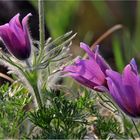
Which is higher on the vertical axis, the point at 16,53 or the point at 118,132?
the point at 16,53

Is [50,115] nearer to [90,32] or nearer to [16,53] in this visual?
[16,53]

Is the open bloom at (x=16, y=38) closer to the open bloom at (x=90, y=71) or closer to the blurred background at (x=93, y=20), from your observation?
the open bloom at (x=90, y=71)

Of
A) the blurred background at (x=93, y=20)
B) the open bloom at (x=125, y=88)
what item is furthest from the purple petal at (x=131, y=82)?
the blurred background at (x=93, y=20)

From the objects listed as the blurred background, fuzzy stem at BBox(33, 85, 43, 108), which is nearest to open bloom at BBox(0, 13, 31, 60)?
fuzzy stem at BBox(33, 85, 43, 108)

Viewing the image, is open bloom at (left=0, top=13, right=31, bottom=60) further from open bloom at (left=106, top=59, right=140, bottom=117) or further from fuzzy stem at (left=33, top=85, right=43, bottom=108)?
open bloom at (left=106, top=59, right=140, bottom=117)

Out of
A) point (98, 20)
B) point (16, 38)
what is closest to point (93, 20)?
point (98, 20)

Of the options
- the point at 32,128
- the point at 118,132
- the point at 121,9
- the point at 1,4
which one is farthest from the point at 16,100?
the point at 121,9
